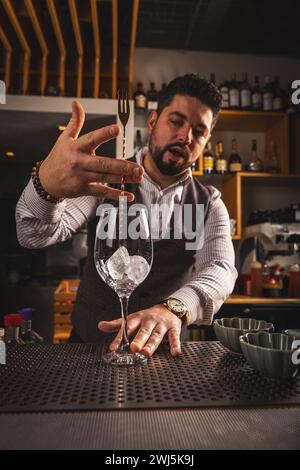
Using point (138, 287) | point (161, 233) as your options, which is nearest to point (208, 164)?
point (161, 233)

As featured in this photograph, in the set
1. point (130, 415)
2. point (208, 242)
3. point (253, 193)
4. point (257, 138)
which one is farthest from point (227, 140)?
point (130, 415)

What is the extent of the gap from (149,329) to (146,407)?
0.89ft

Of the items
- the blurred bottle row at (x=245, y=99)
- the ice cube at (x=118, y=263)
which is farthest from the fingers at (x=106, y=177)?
the blurred bottle row at (x=245, y=99)

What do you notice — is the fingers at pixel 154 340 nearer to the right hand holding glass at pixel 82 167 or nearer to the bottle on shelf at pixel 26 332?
the right hand holding glass at pixel 82 167

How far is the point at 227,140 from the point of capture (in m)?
3.36

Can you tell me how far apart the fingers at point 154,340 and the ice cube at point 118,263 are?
0.14m

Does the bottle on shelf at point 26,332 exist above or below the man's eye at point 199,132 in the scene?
below

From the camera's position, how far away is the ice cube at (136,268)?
2.25 feet

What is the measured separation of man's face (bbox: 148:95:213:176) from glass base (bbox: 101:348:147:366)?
3.15 feet

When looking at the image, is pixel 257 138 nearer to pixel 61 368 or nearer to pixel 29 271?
pixel 29 271

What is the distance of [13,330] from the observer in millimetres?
918

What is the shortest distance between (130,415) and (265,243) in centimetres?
269

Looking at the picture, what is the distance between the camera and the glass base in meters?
0.66
